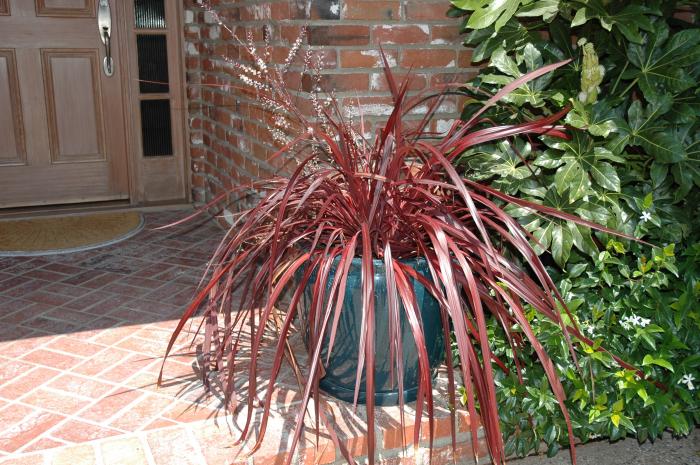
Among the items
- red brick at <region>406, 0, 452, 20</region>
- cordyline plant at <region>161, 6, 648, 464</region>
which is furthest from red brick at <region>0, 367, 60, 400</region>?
red brick at <region>406, 0, 452, 20</region>

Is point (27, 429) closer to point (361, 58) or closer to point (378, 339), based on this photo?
point (378, 339)

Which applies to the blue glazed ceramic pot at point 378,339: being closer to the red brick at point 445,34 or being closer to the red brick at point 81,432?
the red brick at point 81,432

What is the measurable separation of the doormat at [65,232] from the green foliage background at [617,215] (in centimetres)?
231

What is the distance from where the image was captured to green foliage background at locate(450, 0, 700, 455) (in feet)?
6.86

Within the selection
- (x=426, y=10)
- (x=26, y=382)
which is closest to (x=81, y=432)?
(x=26, y=382)

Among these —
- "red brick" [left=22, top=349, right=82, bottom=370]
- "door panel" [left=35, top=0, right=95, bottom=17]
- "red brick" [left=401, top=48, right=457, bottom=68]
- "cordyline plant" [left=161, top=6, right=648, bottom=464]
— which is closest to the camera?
"cordyline plant" [left=161, top=6, right=648, bottom=464]

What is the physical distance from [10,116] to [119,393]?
2.53m

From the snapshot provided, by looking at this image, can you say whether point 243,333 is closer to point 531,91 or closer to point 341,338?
point 341,338

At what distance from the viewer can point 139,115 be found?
436 cm

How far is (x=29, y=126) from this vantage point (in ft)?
13.7

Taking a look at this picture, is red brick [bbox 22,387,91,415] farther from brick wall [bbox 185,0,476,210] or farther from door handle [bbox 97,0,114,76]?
door handle [bbox 97,0,114,76]

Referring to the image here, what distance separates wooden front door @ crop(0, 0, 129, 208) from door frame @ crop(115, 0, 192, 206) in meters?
0.04

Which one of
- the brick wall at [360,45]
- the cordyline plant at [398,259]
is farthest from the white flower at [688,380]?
the brick wall at [360,45]

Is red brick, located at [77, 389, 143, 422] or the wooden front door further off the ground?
the wooden front door
